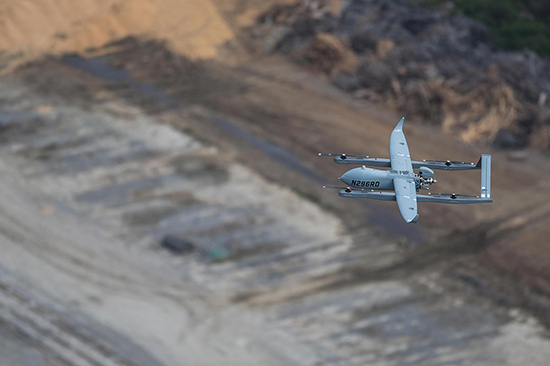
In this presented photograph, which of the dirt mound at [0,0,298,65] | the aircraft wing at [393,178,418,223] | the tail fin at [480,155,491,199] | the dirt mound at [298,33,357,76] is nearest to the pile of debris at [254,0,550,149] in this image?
the dirt mound at [298,33,357,76]

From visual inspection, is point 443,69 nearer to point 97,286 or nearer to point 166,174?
point 166,174

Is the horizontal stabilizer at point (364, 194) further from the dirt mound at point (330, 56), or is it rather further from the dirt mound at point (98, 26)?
the dirt mound at point (98, 26)

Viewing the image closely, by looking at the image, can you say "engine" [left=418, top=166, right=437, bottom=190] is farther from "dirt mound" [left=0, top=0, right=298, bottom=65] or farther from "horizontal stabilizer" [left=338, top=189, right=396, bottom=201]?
"dirt mound" [left=0, top=0, right=298, bottom=65]

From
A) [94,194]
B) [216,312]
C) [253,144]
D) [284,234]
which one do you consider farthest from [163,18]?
[216,312]

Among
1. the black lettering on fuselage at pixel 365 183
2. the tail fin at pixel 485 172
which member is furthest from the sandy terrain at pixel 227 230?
the black lettering on fuselage at pixel 365 183

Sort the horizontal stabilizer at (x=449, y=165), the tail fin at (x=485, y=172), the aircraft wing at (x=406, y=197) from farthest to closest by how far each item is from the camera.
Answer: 1. the horizontal stabilizer at (x=449, y=165)
2. the tail fin at (x=485, y=172)
3. the aircraft wing at (x=406, y=197)
